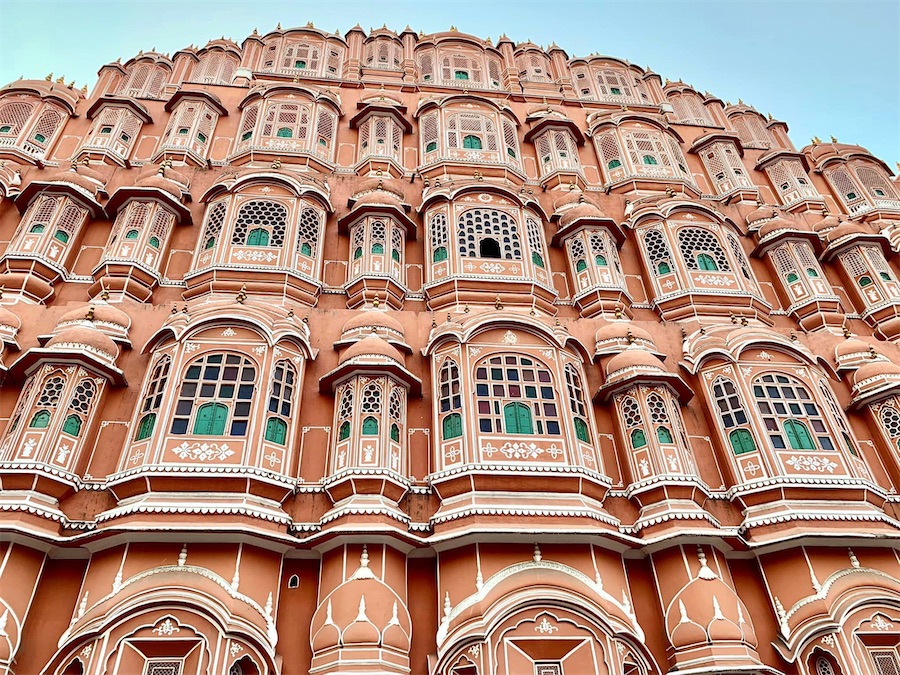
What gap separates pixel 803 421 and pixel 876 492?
72.9 inches

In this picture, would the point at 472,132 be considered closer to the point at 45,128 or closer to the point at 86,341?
the point at 45,128

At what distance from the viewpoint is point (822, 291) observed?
62.7ft

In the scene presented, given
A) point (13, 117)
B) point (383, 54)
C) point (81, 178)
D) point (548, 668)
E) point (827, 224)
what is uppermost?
point (383, 54)

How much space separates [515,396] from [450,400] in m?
1.33

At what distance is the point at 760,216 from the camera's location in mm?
21281

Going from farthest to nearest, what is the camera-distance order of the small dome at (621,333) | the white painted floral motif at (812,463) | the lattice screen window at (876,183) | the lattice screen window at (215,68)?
the lattice screen window at (215,68)
the lattice screen window at (876,183)
the small dome at (621,333)
the white painted floral motif at (812,463)

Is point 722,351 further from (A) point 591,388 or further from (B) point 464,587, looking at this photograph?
(B) point 464,587

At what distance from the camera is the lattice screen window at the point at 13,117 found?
21.3m

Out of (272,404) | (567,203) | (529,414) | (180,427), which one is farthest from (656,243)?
(180,427)

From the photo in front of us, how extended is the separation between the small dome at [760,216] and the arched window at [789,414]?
744cm

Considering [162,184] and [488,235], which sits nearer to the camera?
[162,184]

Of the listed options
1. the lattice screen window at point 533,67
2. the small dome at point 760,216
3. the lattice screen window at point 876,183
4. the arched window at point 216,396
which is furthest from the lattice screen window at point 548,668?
the lattice screen window at point 533,67

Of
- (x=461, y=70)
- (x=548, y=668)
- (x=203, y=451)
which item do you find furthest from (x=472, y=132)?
(x=548, y=668)

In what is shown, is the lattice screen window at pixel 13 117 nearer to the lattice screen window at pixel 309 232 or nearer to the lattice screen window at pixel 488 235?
the lattice screen window at pixel 309 232
